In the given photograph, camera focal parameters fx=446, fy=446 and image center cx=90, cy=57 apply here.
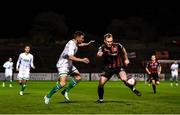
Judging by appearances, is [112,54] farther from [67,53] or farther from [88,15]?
[88,15]

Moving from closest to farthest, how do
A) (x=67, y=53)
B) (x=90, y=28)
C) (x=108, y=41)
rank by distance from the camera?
(x=67, y=53), (x=108, y=41), (x=90, y=28)

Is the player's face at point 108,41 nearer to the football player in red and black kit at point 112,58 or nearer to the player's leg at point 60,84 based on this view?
the football player in red and black kit at point 112,58

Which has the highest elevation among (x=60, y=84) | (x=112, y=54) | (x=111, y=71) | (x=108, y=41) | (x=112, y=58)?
(x=108, y=41)

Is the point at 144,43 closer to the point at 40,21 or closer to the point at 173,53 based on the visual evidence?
the point at 173,53

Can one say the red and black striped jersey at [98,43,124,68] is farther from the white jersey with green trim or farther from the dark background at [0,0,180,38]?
the dark background at [0,0,180,38]

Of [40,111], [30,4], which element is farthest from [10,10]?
[40,111]

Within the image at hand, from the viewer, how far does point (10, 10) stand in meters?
77.6

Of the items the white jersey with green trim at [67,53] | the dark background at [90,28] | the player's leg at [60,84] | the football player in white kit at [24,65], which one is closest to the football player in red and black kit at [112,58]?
the white jersey with green trim at [67,53]

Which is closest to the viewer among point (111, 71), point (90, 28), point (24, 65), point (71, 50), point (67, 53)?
point (71, 50)

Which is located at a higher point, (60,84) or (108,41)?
(108,41)

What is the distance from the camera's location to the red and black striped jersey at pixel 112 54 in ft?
50.9

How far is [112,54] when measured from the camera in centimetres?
1551

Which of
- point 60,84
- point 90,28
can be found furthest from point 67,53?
point 90,28

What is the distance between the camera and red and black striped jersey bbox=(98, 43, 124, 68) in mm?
15500
